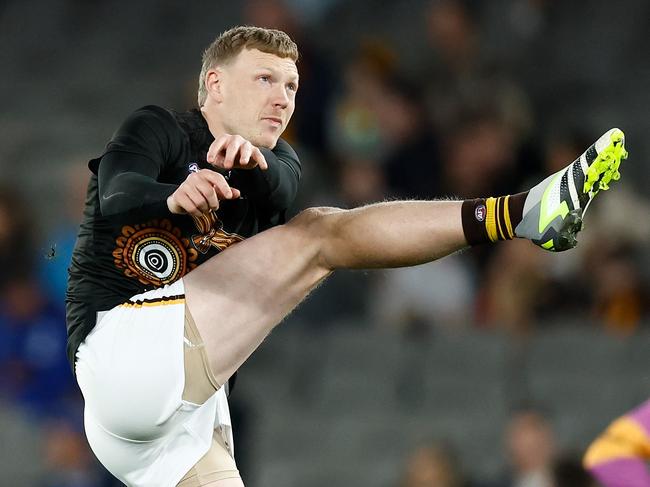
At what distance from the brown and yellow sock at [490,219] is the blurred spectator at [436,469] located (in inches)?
103

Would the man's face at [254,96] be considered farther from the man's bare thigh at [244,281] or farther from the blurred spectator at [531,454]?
the blurred spectator at [531,454]

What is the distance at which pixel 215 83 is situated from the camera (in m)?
3.95

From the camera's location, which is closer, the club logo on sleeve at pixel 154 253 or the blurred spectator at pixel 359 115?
the club logo on sleeve at pixel 154 253

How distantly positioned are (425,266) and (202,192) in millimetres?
3950

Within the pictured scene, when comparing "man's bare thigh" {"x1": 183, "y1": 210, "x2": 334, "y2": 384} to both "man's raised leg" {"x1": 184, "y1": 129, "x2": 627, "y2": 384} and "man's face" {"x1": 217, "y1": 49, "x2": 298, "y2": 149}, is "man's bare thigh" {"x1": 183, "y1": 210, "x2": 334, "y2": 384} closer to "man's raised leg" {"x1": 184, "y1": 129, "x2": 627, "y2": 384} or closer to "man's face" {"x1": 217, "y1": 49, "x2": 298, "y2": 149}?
"man's raised leg" {"x1": 184, "y1": 129, "x2": 627, "y2": 384}

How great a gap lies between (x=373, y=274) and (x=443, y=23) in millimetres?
1744

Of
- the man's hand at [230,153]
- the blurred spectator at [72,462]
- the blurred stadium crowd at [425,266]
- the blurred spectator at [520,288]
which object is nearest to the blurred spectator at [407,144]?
the blurred stadium crowd at [425,266]

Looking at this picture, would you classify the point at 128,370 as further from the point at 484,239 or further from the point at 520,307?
the point at 520,307

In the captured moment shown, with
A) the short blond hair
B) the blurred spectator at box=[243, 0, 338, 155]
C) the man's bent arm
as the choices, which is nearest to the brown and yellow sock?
the man's bent arm

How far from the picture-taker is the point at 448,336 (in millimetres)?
6922

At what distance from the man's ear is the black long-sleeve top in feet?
0.27

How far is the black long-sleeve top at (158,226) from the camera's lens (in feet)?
12.2

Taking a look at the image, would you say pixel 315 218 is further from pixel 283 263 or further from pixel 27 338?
pixel 27 338

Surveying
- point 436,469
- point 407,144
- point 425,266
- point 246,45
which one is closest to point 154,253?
point 246,45
